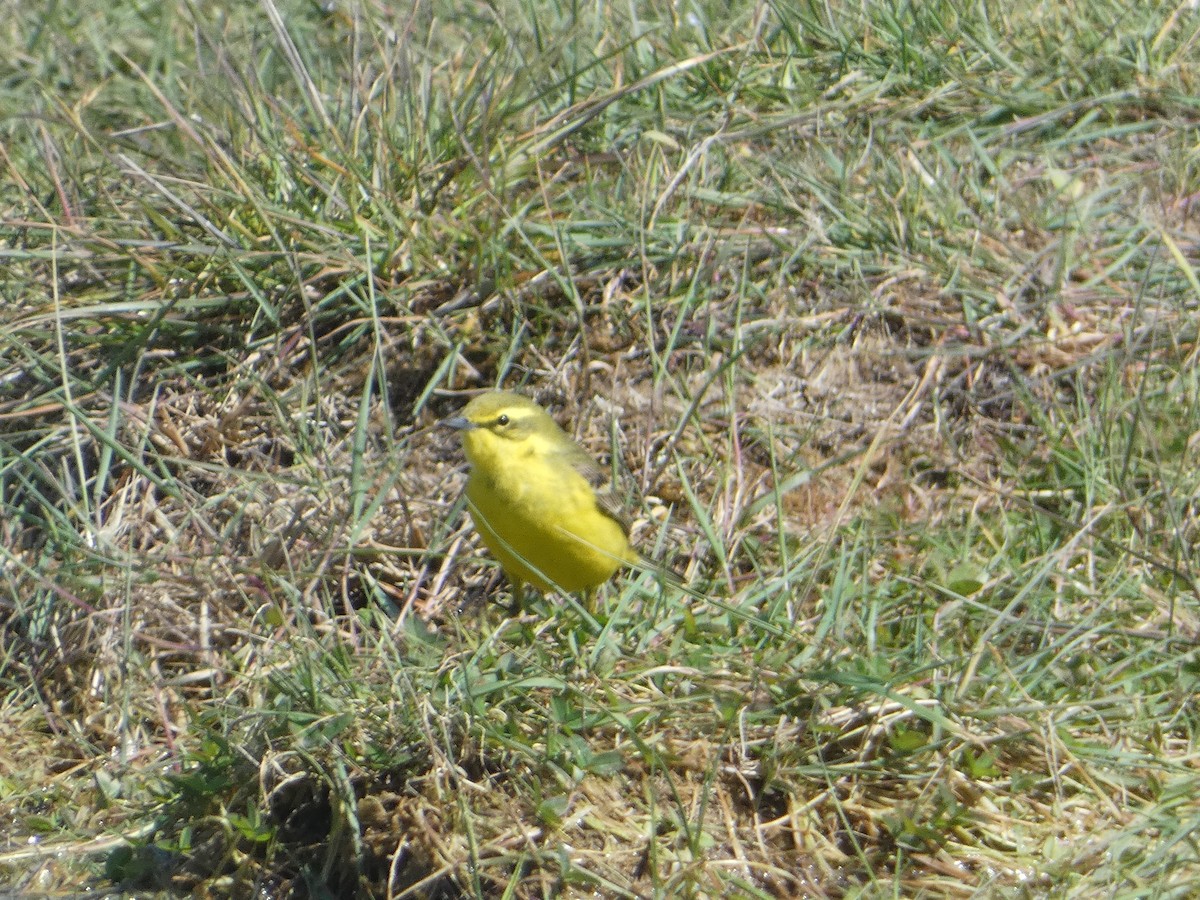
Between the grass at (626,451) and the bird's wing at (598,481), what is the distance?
172 millimetres

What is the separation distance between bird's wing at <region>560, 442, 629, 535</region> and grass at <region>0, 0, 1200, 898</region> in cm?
17

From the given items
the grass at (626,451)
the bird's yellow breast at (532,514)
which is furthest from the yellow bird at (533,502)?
the grass at (626,451)

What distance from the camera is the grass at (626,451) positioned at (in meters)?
3.92

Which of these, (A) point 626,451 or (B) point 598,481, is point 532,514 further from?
(A) point 626,451

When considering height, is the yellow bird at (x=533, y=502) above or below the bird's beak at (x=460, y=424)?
below

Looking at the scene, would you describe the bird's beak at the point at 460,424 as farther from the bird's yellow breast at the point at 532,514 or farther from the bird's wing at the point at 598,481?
the bird's wing at the point at 598,481

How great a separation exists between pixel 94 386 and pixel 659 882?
8.92 ft

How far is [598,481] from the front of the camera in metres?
4.95

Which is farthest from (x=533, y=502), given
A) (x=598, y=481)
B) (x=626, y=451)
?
(x=626, y=451)

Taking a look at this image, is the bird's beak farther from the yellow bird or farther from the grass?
the grass

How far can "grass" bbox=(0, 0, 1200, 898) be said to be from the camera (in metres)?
3.92

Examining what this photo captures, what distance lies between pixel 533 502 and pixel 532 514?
1.6 inches

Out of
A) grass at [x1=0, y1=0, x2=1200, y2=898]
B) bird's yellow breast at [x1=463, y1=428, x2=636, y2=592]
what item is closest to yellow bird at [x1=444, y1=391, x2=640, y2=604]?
bird's yellow breast at [x1=463, y1=428, x2=636, y2=592]

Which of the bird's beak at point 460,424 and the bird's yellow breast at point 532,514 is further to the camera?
the bird's beak at point 460,424
